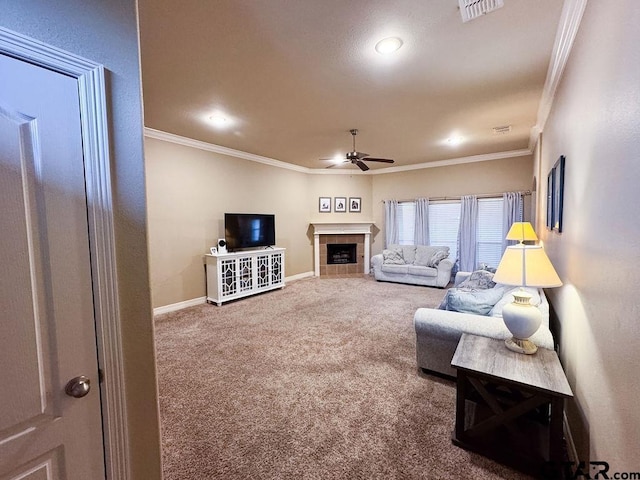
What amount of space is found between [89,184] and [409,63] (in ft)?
8.30

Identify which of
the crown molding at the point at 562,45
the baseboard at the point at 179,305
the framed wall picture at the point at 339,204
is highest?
the crown molding at the point at 562,45

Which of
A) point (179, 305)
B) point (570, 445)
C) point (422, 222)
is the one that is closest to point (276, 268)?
point (179, 305)

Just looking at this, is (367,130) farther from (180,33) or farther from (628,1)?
(628,1)

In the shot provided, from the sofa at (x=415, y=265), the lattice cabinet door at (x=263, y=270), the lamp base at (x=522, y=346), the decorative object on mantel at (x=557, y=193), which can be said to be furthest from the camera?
the sofa at (x=415, y=265)

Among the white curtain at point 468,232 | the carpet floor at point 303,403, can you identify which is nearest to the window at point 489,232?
the white curtain at point 468,232

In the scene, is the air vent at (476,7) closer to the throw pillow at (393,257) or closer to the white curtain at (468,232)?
the white curtain at (468,232)

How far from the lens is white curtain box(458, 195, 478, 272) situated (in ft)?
19.6

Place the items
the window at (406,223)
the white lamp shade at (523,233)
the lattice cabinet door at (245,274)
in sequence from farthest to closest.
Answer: the window at (406,223) < the lattice cabinet door at (245,274) < the white lamp shade at (523,233)

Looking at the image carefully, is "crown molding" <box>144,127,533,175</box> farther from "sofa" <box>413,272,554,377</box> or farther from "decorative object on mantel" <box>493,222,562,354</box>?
"decorative object on mantel" <box>493,222,562,354</box>

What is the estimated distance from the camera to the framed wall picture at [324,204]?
23.6 feet

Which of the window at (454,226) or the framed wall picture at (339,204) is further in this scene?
the framed wall picture at (339,204)

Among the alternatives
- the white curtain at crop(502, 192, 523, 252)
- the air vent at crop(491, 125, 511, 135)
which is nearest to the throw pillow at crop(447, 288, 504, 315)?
the air vent at crop(491, 125, 511, 135)

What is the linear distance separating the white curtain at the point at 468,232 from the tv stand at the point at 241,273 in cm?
394

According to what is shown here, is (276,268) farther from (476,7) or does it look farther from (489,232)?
(476,7)
